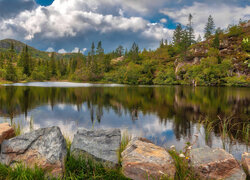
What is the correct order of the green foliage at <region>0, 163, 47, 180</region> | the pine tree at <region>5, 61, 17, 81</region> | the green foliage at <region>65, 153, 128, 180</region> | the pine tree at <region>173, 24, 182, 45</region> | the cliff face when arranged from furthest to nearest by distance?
the pine tree at <region>173, 24, 182, 45</region> → the pine tree at <region>5, 61, 17, 81</region> → the cliff face → the green foliage at <region>65, 153, 128, 180</region> → the green foliage at <region>0, 163, 47, 180</region>

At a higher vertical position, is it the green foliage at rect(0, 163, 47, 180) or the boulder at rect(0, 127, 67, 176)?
the boulder at rect(0, 127, 67, 176)

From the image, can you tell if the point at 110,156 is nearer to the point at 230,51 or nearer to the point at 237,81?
the point at 237,81

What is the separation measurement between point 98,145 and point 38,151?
1.95 m

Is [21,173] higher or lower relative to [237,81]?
lower

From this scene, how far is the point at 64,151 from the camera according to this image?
5.23m

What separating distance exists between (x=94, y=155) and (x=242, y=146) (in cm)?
830

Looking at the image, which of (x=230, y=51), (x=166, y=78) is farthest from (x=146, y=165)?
(x=230, y=51)

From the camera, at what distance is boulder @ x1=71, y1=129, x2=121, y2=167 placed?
5230 millimetres

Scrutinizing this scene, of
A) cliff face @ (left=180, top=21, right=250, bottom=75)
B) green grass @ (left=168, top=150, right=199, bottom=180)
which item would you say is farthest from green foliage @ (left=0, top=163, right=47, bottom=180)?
cliff face @ (left=180, top=21, right=250, bottom=75)

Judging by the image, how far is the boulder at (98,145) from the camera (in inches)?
206

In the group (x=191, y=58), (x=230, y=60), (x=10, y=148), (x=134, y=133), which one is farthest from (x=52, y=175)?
(x=191, y=58)

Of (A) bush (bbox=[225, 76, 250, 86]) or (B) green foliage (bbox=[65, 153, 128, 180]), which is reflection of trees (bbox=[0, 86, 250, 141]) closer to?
(B) green foliage (bbox=[65, 153, 128, 180])

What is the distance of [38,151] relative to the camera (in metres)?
5.02

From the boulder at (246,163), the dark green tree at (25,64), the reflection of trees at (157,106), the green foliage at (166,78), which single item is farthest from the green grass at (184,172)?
the dark green tree at (25,64)
